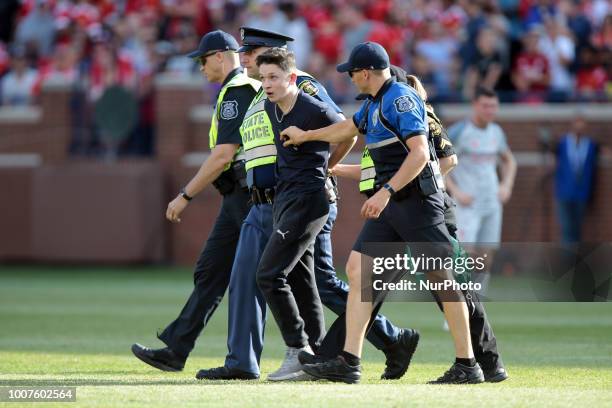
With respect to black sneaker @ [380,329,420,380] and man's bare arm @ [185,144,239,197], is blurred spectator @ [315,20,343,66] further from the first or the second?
black sneaker @ [380,329,420,380]

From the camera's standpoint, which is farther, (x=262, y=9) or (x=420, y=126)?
(x=262, y=9)

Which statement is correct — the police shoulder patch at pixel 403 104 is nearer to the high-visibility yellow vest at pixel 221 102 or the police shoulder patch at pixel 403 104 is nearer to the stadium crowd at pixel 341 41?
the high-visibility yellow vest at pixel 221 102

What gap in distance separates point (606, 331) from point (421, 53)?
940 centimetres

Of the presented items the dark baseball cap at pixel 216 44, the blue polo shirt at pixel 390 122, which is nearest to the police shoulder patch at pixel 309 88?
the blue polo shirt at pixel 390 122

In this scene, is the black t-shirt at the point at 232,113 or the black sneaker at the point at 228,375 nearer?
the black sneaker at the point at 228,375

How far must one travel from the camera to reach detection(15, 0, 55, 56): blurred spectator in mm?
26484

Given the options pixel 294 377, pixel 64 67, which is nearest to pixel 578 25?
pixel 64 67

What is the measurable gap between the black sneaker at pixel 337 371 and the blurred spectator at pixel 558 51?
43.4 feet

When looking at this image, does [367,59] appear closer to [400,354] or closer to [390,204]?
[390,204]

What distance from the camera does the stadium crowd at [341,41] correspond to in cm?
2095

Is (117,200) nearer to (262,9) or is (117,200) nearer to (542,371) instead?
(262,9)

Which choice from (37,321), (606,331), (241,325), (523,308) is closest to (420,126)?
(241,325)

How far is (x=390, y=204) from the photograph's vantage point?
8.49m

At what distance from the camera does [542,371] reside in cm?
967
